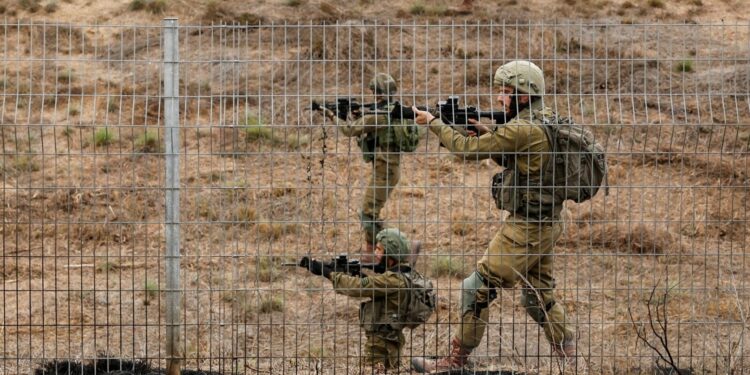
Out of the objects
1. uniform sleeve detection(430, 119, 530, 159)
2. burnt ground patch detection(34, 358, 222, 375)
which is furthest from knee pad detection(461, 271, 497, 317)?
burnt ground patch detection(34, 358, 222, 375)

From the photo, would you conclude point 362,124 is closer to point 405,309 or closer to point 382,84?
point 405,309

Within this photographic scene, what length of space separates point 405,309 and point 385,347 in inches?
14.0

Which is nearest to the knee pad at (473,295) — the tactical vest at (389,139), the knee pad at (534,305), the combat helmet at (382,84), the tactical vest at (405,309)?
the knee pad at (534,305)

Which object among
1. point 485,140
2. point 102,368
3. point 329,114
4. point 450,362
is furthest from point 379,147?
point 102,368

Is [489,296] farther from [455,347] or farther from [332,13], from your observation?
[332,13]

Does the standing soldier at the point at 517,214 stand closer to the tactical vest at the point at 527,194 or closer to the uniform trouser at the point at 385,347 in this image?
the tactical vest at the point at 527,194

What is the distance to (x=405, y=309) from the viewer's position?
866 cm

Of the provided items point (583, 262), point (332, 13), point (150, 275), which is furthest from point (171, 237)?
point (332, 13)

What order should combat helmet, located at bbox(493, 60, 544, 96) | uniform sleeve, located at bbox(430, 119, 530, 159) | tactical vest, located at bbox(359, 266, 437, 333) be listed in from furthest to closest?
tactical vest, located at bbox(359, 266, 437, 333), combat helmet, located at bbox(493, 60, 544, 96), uniform sleeve, located at bbox(430, 119, 530, 159)

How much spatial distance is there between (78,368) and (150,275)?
439 cm

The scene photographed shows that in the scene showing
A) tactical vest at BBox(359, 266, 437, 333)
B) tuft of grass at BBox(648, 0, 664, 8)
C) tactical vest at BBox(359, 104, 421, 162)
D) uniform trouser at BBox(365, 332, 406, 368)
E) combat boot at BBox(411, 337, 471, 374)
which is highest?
tuft of grass at BBox(648, 0, 664, 8)

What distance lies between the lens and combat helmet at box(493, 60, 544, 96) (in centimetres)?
794

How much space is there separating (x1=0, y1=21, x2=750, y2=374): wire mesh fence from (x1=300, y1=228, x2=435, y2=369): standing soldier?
13 cm

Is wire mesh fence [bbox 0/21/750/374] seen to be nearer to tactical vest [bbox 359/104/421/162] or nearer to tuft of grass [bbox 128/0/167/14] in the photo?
tactical vest [bbox 359/104/421/162]
